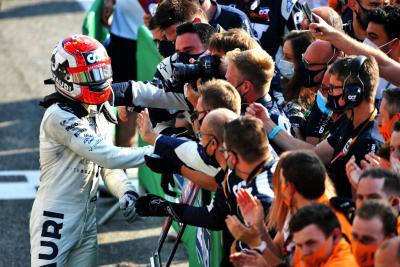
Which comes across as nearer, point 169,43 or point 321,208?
point 321,208

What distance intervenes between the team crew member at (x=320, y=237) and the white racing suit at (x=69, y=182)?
2.17m

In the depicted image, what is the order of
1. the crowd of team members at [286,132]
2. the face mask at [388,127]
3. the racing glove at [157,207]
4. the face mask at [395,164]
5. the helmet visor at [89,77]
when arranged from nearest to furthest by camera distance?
the crowd of team members at [286,132] < the face mask at [395,164] < the face mask at [388,127] < the racing glove at [157,207] < the helmet visor at [89,77]

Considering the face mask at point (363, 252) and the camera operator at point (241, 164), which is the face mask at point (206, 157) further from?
the face mask at point (363, 252)

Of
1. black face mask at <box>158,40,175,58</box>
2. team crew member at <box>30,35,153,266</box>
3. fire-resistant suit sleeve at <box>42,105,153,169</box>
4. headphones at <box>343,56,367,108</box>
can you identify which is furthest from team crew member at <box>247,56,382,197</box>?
black face mask at <box>158,40,175,58</box>

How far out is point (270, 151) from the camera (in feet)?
21.0

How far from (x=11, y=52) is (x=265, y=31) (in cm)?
710

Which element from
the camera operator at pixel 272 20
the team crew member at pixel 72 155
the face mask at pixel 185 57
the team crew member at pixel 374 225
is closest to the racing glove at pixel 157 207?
the team crew member at pixel 72 155

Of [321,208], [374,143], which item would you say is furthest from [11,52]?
[321,208]

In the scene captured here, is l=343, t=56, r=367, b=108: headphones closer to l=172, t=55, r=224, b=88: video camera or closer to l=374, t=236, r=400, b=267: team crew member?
l=172, t=55, r=224, b=88: video camera

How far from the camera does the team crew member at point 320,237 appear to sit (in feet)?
17.5

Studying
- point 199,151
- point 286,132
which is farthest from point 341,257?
point 286,132

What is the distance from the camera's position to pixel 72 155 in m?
7.53

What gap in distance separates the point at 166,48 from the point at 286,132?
2.29m

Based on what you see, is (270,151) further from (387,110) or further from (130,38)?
(130,38)
